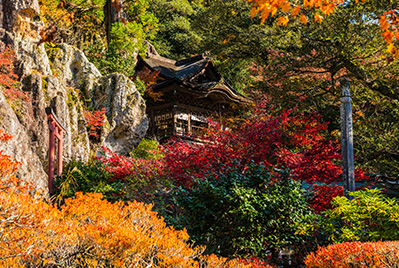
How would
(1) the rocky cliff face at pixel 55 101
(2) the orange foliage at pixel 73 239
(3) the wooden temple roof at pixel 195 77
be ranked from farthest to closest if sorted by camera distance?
1. (3) the wooden temple roof at pixel 195 77
2. (1) the rocky cliff face at pixel 55 101
3. (2) the orange foliage at pixel 73 239

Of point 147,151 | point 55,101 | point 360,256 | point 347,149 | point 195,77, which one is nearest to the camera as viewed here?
point 360,256

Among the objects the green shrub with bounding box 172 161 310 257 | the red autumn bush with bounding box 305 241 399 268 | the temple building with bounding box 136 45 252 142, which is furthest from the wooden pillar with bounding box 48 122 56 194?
the temple building with bounding box 136 45 252 142

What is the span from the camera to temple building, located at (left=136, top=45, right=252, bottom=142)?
1891 centimetres

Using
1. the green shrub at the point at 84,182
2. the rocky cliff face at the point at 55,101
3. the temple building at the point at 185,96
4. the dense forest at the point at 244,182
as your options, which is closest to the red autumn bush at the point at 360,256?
the dense forest at the point at 244,182

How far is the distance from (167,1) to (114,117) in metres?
19.0

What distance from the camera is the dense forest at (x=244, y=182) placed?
12.4 ft

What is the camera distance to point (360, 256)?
477 cm

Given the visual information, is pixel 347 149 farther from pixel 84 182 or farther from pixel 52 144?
pixel 52 144

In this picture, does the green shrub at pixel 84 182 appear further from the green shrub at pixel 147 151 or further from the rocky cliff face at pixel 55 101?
the green shrub at pixel 147 151

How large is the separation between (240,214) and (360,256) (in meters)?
2.25

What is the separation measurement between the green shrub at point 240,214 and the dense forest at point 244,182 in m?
0.03

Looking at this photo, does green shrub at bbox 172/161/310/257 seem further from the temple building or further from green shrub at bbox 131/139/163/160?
the temple building

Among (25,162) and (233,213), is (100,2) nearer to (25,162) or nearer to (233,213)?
(25,162)

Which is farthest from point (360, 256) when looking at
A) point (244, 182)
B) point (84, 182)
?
point (84, 182)
